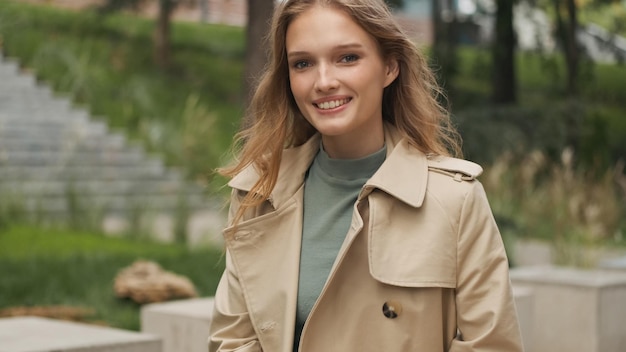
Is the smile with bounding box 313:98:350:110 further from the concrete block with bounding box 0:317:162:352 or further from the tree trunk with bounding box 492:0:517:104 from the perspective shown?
the tree trunk with bounding box 492:0:517:104

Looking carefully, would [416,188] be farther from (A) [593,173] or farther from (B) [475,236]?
(A) [593,173]

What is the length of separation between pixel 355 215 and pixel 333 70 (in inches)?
Result: 14.1

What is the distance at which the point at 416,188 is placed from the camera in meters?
2.69

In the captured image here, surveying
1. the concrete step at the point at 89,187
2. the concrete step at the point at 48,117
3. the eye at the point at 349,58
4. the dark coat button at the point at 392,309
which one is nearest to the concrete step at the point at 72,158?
the concrete step at the point at 89,187

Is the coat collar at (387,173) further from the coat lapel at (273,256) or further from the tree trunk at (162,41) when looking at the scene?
the tree trunk at (162,41)

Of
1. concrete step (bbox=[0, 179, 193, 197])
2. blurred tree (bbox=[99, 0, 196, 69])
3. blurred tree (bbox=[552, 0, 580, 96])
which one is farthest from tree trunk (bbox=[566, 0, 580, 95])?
concrete step (bbox=[0, 179, 193, 197])

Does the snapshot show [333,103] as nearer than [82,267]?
Yes

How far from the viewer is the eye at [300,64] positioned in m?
2.76

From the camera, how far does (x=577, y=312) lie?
7484 mm

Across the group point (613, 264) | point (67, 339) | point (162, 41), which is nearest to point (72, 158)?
point (613, 264)

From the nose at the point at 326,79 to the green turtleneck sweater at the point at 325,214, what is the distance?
257 millimetres

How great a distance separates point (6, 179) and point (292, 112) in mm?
9694

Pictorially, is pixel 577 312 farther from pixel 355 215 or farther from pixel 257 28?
pixel 355 215

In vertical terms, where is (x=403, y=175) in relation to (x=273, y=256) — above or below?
above
